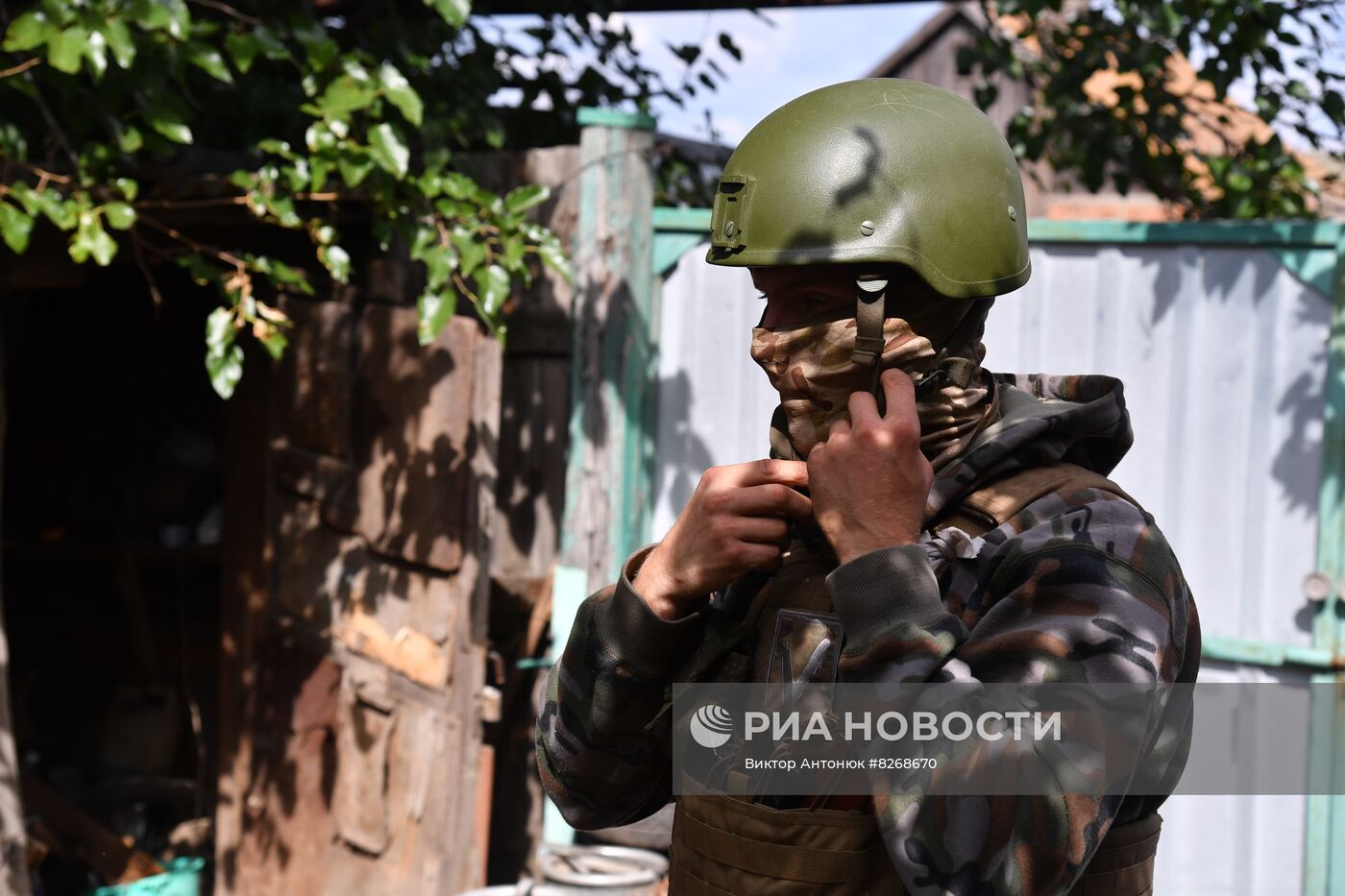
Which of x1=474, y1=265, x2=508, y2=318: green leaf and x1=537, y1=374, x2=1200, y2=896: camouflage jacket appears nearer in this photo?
x1=537, y1=374, x2=1200, y2=896: camouflage jacket

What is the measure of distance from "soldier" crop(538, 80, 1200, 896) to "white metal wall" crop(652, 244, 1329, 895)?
1.78 metres

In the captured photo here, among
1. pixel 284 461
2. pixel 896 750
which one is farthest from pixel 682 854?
pixel 284 461

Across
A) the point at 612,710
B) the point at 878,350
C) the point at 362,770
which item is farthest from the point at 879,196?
the point at 362,770

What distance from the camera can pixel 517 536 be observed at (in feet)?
13.6

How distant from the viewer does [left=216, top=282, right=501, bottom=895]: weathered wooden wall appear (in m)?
3.73

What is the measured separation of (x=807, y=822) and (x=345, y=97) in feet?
8.29

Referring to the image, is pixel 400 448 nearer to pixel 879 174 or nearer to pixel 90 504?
pixel 879 174

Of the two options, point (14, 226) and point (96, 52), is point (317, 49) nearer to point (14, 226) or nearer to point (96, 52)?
point (96, 52)

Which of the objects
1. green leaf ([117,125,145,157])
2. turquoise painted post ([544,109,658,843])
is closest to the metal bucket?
turquoise painted post ([544,109,658,843])

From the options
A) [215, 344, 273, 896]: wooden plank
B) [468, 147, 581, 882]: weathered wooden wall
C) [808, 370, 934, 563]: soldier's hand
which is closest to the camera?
[808, 370, 934, 563]: soldier's hand

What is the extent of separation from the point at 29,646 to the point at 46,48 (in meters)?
4.82

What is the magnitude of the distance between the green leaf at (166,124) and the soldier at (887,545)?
200 cm

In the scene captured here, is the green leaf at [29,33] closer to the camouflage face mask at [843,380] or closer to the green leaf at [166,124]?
the green leaf at [166,124]

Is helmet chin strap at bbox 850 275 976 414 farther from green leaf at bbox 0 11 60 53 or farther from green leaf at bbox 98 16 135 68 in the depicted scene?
green leaf at bbox 0 11 60 53
